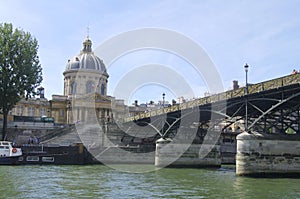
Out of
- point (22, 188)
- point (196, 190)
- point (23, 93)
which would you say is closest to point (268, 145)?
point (196, 190)

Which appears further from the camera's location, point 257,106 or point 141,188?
point 257,106

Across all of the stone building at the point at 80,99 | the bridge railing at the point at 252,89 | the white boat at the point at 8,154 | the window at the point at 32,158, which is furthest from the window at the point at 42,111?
the bridge railing at the point at 252,89

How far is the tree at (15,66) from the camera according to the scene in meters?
52.9

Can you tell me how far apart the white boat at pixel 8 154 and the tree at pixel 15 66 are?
9666 millimetres

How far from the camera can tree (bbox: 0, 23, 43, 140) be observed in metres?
52.9

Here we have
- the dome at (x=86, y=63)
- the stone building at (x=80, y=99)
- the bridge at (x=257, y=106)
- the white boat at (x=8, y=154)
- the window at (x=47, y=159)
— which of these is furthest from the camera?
the dome at (x=86, y=63)

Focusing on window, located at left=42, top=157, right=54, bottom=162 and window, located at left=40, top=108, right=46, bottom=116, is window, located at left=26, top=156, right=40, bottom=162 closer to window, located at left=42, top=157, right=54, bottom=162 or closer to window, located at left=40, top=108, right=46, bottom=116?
window, located at left=42, top=157, right=54, bottom=162

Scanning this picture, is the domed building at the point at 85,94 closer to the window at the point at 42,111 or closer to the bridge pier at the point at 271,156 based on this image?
the window at the point at 42,111

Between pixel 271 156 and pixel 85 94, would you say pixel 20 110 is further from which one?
pixel 271 156

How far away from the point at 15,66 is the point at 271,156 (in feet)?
111

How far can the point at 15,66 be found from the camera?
53344 mm

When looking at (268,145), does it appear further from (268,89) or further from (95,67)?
(95,67)

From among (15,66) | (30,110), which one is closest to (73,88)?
(30,110)

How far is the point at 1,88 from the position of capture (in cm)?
5262
